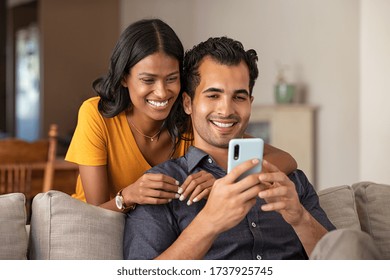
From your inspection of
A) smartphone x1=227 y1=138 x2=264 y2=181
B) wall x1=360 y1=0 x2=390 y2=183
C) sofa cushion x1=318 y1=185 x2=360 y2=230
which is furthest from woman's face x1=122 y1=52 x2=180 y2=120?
wall x1=360 y1=0 x2=390 y2=183

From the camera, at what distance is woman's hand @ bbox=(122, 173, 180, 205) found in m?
1.90

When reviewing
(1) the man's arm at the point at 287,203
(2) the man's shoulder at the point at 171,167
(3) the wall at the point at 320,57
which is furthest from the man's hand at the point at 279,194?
(3) the wall at the point at 320,57

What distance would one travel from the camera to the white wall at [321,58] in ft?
19.9

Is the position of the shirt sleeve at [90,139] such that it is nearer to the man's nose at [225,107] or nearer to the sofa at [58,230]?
the sofa at [58,230]

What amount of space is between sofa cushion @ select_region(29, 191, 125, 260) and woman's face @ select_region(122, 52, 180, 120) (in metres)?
0.47

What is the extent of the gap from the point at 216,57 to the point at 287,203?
1.77ft

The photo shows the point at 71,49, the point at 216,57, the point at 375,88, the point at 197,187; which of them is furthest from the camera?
the point at 71,49

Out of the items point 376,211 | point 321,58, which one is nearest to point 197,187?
point 376,211

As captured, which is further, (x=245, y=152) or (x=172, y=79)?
(x=172, y=79)

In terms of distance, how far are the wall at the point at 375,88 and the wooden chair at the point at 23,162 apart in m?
2.13

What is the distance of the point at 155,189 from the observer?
1.91 metres

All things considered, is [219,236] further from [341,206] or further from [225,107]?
[341,206]
